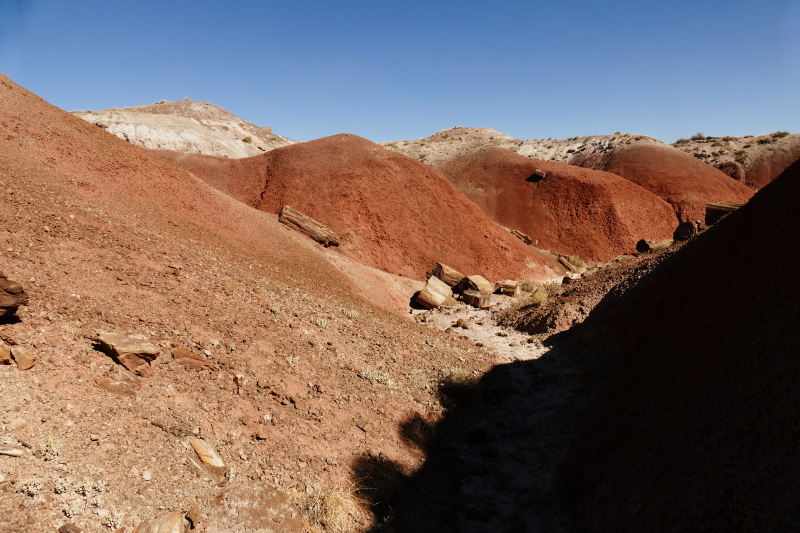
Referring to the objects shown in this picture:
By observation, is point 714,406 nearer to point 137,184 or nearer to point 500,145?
point 137,184

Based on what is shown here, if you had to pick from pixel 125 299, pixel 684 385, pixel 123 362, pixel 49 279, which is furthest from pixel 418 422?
pixel 49 279

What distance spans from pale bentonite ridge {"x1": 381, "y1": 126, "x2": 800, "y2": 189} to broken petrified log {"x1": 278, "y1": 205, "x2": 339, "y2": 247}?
22.9 meters

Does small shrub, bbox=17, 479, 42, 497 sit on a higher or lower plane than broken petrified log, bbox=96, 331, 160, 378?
lower

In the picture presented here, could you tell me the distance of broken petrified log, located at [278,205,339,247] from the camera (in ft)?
57.9

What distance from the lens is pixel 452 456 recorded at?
6.79 meters

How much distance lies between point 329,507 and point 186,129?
40.0 metres

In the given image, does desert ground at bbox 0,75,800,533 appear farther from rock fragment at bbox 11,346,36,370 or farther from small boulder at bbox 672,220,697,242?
small boulder at bbox 672,220,697,242

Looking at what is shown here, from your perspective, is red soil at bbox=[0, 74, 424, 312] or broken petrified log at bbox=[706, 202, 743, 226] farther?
broken petrified log at bbox=[706, 202, 743, 226]

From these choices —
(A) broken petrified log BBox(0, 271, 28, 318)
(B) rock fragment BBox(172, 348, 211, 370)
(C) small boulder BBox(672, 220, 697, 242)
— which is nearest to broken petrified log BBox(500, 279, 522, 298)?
(C) small boulder BBox(672, 220, 697, 242)

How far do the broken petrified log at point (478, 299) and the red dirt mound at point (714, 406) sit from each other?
8.94 metres

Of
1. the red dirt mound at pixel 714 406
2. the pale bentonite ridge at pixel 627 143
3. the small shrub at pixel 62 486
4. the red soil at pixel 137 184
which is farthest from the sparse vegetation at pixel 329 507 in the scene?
Result: the pale bentonite ridge at pixel 627 143

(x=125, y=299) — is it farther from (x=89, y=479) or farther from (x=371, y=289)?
(x=371, y=289)

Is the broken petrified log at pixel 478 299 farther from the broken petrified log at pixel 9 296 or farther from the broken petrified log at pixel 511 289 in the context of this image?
the broken petrified log at pixel 9 296

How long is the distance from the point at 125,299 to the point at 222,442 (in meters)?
2.82
